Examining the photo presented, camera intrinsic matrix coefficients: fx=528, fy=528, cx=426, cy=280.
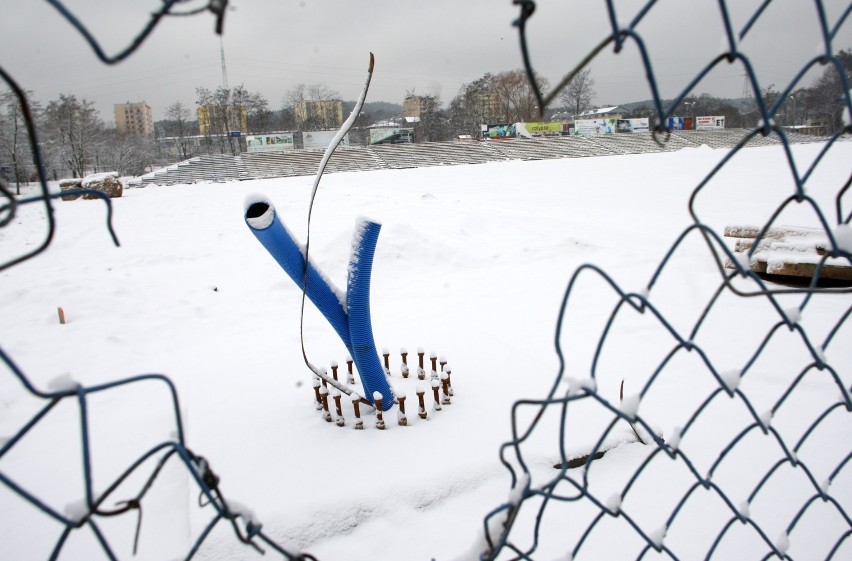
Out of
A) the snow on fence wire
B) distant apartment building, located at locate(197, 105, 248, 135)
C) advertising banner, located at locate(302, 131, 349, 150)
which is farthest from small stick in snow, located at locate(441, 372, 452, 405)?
distant apartment building, located at locate(197, 105, 248, 135)

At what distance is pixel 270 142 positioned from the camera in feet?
120

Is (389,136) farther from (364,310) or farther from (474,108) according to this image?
(364,310)

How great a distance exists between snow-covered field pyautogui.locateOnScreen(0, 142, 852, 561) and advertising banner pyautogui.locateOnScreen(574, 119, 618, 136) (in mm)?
38486

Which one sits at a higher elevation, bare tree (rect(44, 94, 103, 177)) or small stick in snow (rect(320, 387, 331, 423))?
bare tree (rect(44, 94, 103, 177))

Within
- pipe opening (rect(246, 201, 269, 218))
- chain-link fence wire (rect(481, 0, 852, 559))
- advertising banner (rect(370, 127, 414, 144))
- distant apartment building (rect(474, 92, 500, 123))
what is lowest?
chain-link fence wire (rect(481, 0, 852, 559))

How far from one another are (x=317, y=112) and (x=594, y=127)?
27.8 metres

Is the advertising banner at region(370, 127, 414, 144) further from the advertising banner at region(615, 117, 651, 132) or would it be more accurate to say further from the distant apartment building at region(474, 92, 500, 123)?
the advertising banner at region(615, 117, 651, 132)

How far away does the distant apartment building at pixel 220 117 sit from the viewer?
41.5 metres

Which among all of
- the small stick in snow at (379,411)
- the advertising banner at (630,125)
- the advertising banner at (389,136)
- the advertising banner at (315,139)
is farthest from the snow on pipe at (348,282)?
the advertising banner at (630,125)

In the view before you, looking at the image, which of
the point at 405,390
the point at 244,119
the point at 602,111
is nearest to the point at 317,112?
the point at 244,119

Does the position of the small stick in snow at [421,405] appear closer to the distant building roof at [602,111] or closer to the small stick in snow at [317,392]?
the small stick in snow at [317,392]

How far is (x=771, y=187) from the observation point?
11.4 meters

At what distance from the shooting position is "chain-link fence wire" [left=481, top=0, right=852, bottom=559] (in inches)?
32.8

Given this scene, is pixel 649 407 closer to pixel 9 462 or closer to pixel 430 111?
pixel 9 462
